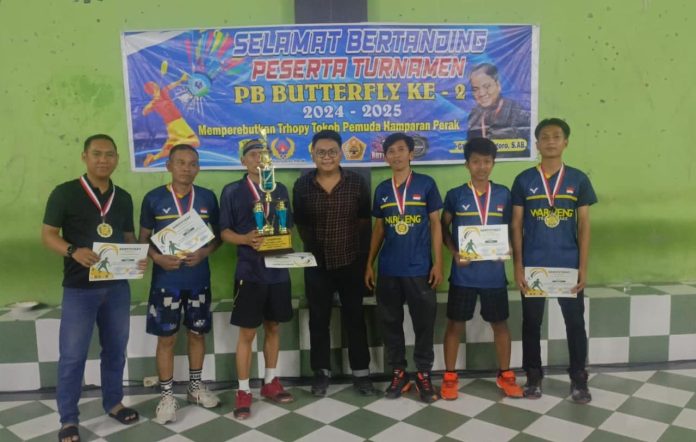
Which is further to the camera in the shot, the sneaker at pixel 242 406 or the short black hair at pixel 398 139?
the short black hair at pixel 398 139

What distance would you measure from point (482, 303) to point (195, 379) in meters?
1.56

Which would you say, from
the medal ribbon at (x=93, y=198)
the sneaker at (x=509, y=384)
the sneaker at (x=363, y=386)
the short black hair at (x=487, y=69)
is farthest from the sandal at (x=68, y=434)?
the short black hair at (x=487, y=69)

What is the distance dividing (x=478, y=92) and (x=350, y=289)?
1.46 m

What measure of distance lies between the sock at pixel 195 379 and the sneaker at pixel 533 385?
1.72 metres

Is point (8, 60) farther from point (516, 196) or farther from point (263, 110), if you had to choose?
point (516, 196)

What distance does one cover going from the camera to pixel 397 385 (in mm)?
2730

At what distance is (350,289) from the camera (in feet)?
8.96

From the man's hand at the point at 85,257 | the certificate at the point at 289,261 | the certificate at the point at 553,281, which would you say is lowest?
the certificate at the point at 553,281

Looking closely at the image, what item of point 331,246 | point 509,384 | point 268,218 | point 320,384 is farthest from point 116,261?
point 509,384

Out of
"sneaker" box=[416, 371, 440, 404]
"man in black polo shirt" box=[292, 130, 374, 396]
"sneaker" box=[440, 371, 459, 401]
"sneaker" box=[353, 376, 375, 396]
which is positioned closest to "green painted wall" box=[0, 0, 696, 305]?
"man in black polo shirt" box=[292, 130, 374, 396]

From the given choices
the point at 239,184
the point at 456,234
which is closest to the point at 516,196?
the point at 456,234

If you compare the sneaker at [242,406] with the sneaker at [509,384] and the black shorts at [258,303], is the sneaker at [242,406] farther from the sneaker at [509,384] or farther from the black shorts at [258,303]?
the sneaker at [509,384]

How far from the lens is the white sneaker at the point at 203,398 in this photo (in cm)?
265

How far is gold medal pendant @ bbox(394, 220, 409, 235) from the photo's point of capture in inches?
104
